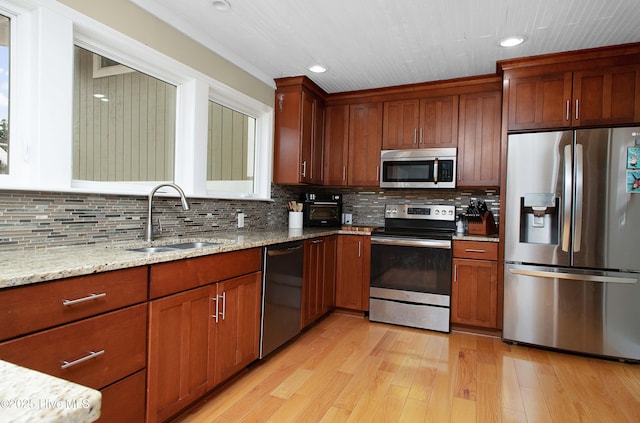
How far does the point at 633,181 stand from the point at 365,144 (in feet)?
7.38

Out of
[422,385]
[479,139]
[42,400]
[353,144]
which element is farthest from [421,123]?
[42,400]

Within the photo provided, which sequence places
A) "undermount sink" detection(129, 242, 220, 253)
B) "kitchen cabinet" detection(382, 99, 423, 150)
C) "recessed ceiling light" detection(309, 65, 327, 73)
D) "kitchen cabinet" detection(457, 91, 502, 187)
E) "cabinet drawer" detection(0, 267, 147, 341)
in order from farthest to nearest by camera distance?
"kitchen cabinet" detection(382, 99, 423, 150) < "kitchen cabinet" detection(457, 91, 502, 187) < "recessed ceiling light" detection(309, 65, 327, 73) < "undermount sink" detection(129, 242, 220, 253) < "cabinet drawer" detection(0, 267, 147, 341)

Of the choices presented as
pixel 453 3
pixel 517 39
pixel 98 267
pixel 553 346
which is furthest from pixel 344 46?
pixel 553 346

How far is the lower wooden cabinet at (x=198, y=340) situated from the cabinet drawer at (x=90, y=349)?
0.25ft

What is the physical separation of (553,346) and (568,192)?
122 centimetres

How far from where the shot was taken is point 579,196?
272cm

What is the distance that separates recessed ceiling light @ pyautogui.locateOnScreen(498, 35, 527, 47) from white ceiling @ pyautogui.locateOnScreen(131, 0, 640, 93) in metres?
0.04

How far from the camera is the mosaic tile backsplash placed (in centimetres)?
165

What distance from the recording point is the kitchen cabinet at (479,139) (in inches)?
132

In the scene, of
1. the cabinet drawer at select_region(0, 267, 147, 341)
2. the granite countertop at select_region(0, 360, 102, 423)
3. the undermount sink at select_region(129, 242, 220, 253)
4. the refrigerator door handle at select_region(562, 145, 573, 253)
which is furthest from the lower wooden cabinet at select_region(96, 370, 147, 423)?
the refrigerator door handle at select_region(562, 145, 573, 253)

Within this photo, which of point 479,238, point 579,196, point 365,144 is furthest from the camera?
point 365,144

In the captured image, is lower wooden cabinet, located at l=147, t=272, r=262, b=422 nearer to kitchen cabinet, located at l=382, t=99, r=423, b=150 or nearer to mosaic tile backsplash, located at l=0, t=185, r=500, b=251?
mosaic tile backsplash, located at l=0, t=185, r=500, b=251

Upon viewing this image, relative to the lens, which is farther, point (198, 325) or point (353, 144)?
point (353, 144)

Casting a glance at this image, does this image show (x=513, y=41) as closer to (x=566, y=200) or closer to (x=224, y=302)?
(x=566, y=200)
